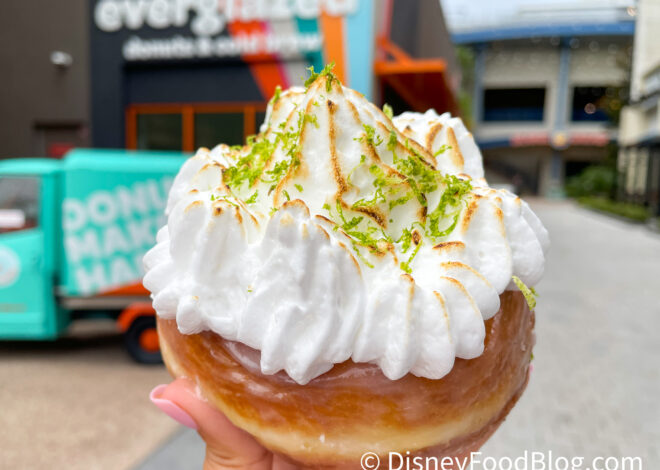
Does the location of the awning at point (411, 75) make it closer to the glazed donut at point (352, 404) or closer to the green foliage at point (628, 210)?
the glazed donut at point (352, 404)

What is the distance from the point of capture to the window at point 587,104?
98.8 ft

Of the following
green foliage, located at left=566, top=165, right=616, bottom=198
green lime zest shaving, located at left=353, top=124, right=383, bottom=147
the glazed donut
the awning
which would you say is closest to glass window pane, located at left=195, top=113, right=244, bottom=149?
the awning

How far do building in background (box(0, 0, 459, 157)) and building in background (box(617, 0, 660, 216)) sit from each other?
10.5 meters

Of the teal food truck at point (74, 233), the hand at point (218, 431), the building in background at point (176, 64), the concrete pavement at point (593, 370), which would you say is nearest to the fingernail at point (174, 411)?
the hand at point (218, 431)

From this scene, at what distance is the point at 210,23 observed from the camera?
27.1 feet

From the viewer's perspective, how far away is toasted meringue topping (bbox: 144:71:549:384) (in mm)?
1020

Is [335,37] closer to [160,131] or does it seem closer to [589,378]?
[160,131]

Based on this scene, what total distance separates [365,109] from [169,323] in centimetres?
67

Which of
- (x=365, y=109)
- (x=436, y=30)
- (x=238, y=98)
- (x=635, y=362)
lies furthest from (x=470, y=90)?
(x=365, y=109)

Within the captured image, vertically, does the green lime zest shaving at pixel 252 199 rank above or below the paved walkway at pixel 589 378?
above

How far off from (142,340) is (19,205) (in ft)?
4.92

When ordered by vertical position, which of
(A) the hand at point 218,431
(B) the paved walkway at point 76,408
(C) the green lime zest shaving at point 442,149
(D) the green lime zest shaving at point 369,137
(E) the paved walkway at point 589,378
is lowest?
(B) the paved walkway at point 76,408

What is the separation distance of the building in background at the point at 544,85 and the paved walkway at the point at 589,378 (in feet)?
79.6

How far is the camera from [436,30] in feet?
55.0
